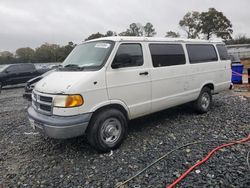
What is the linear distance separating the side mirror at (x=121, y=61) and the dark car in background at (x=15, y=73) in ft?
39.5

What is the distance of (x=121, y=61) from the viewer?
142 inches

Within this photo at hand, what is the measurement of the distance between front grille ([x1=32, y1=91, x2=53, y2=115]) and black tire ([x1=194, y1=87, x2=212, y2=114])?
3.89 m

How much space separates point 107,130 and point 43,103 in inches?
48.1

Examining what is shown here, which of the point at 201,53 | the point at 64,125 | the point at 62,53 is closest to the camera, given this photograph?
the point at 64,125

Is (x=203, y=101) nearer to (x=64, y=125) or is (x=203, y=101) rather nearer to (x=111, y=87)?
(x=111, y=87)

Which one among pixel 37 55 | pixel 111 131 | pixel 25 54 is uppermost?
pixel 25 54

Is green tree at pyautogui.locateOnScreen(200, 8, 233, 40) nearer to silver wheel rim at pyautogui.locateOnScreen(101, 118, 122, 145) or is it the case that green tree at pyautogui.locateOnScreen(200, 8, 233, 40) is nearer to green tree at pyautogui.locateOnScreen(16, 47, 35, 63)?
green tree at pyautogui.locateOnScreen(16, 47, 35, 63)

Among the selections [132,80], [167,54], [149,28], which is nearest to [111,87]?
[132,80]

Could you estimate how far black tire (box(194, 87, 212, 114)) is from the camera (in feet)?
17.8

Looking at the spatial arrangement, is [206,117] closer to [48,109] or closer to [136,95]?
[136,95]

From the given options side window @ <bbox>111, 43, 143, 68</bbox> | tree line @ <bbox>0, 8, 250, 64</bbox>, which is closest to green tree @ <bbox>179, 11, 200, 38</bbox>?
tree line @ <bbox>0, 8, 250, 64</bbox>

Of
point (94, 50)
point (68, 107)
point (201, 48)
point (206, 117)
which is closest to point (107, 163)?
point (68, 107)

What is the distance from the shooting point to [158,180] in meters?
2.75

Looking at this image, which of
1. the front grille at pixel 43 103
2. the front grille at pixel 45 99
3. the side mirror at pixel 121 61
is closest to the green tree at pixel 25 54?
the front grille at pixel 43 103
